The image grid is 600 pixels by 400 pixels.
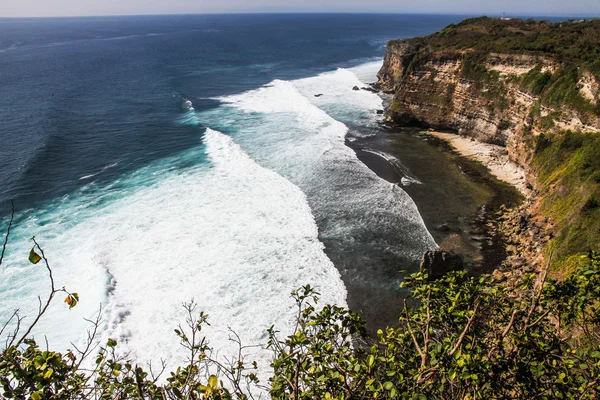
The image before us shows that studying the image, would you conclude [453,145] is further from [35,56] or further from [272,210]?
[35,56]

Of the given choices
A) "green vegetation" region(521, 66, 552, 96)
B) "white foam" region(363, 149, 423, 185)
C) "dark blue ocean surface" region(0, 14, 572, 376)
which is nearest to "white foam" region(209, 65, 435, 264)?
"dark blue ocean surface" region(0, 14, 572, 376)

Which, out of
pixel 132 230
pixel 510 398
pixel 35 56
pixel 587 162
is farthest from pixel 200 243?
pixel 35 56

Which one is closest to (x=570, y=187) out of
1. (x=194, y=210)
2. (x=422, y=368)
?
(x=422, y=368)

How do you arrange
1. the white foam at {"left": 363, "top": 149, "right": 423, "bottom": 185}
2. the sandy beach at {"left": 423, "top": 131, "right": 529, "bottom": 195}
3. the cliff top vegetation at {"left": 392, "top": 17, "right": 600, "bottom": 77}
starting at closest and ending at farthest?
1. the sandy beach at {"left": 423, "top": 131, "right": 529, "bottom": 195}
2. the cliff top vegetation at {"left": 392, "top": 17, "right": 600, "bottom": 77}
3. the white foam at {"left": 363, "top": 149, "right": 423, "bottom": 185}

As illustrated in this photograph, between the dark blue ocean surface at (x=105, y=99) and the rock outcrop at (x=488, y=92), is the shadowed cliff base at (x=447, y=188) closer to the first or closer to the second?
the rock outcrop at (x=488, y=92)

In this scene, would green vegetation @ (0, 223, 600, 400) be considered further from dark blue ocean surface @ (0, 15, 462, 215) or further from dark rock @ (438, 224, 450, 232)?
dark blue ocean surface @ (0, 15, 462, 215)

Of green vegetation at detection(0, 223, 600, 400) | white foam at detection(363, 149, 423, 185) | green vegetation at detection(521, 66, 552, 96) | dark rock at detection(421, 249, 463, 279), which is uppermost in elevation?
green vegetation at detection(521, 66, 552, 96)
